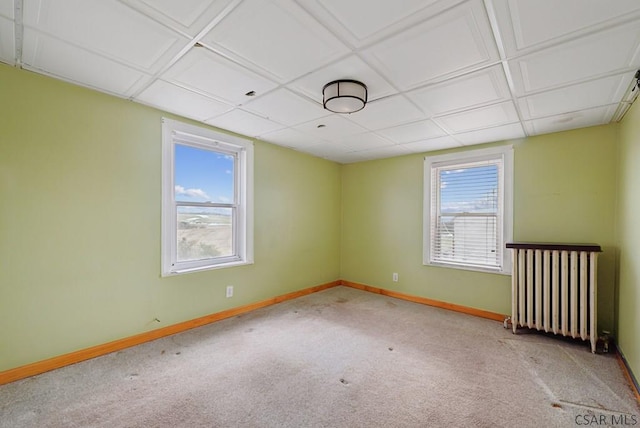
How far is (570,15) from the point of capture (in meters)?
1.37

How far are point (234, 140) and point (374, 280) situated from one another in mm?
3119

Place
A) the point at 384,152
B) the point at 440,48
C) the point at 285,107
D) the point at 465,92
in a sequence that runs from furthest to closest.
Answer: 1. the point at 384,152
2. the point at 285,107
3. the point at 465,92
4. the point at 440,48

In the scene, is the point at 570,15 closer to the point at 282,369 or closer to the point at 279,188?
the point at 282,369

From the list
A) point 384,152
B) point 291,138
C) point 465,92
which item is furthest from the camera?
point 384,152

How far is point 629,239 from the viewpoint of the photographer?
233 centimetres

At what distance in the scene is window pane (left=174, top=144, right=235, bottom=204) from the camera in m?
3.07

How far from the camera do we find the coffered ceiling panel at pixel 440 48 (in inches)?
56.4

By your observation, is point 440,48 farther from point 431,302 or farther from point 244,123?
point 431,302

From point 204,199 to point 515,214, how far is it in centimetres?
381

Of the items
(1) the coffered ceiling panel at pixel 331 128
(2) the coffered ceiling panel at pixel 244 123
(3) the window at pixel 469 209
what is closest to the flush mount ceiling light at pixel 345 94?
(1) the coffered ceiling panel at pixel 331 128

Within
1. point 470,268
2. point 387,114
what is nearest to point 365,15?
point 387,114

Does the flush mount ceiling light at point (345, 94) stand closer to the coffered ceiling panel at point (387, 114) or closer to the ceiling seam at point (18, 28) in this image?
the coffered ceiling panel at point (387, 114)

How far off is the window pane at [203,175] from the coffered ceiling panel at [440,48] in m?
2.30

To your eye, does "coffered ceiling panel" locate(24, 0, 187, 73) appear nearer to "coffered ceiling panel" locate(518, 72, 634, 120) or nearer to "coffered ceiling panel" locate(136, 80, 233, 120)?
"coffered ceiling panel" locate(136, 80, 233, 120)
